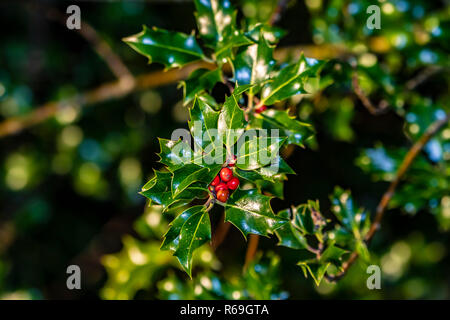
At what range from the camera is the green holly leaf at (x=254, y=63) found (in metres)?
0.86

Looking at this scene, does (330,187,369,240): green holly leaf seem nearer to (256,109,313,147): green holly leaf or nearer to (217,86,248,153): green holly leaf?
(256,109,313,147): green holly leaf

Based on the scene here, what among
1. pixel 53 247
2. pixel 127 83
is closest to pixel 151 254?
pixel 127 83

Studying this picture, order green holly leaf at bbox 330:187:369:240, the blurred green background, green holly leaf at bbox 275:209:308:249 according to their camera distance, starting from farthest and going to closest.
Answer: the blurred green background, green holly leaf at bbox 330:187:369:240, green holly leaf at bbox 275:209:308:249

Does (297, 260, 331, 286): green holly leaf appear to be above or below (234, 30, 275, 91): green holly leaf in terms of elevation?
below

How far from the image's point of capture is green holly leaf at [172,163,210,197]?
0.70 meters

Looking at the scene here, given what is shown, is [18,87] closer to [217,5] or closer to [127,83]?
[127,83]

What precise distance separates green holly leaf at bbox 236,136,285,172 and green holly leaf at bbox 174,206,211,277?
0.14 meters

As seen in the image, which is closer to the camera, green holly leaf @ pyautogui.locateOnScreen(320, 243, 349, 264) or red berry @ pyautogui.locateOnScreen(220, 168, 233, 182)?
red berry @ pyautogui.locateOnScreen(220, 168, 233, 182)

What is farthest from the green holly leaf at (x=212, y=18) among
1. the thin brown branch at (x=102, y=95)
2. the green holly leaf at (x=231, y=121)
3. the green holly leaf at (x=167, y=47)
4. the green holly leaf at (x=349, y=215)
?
the thin brown branch at (x=102, y=95)

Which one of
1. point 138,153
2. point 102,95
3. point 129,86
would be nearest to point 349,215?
point 129,86

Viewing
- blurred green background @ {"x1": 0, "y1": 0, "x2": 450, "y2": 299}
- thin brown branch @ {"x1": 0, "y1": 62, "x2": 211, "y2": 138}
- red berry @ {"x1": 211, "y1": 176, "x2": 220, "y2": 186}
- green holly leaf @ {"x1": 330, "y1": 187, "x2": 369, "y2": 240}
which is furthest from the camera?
thin brown branch @ {"x1": 0, "y1": 62, "x2": 211, "y2": 138}

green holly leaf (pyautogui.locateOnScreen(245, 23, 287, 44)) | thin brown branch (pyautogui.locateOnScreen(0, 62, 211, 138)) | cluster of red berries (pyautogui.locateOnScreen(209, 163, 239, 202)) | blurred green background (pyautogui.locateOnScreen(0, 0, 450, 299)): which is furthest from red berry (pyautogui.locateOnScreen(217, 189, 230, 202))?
thin brown branch (pyautogui.locateOnScreen(0, 62, 211, 138))

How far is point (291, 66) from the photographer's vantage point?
871 mm

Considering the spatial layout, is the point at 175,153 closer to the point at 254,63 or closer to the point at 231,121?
the point at 231,121
